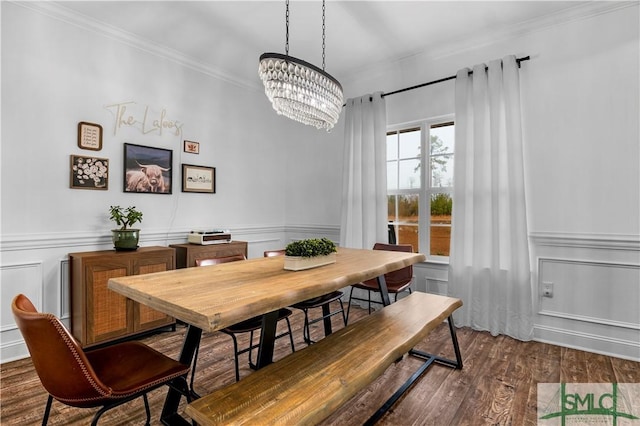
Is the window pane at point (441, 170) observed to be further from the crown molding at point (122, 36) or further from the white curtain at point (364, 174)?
the crown molding at point (122, 36)

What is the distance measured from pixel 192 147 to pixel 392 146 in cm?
241

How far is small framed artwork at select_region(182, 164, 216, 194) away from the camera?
385 cm

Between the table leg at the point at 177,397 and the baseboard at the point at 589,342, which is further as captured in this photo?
the baseboard at the point at 589,342

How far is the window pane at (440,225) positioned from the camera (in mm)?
3762

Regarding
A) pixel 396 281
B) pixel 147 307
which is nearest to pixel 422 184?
pixel 396 281

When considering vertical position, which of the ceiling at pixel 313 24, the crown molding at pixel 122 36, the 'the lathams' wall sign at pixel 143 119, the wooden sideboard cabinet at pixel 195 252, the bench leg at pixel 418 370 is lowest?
the bench leg at pixel 418 370

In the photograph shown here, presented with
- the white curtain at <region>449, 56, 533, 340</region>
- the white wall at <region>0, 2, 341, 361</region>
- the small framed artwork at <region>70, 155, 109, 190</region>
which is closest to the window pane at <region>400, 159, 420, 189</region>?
the white curtain at <region>449, 56, 533, 340</region>

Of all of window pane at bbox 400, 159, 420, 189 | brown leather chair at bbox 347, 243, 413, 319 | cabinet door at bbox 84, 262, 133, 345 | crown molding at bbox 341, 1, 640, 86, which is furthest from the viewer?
window pane at bbox 400, 159, 420, 189

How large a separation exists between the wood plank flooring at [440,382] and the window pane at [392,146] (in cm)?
211

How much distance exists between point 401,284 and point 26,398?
9.74 ft

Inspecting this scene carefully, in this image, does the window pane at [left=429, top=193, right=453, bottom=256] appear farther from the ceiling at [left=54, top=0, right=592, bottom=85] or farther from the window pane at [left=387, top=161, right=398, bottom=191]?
the ceiling at [left=54, top=0, right=592, bottom=85]

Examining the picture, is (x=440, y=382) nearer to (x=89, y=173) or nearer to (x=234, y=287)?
(x=234, y=287)

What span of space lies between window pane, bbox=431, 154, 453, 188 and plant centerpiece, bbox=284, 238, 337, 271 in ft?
6.82

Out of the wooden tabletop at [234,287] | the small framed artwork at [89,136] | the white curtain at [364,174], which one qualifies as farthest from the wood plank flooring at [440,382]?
the small framed artwork at [89,136]
